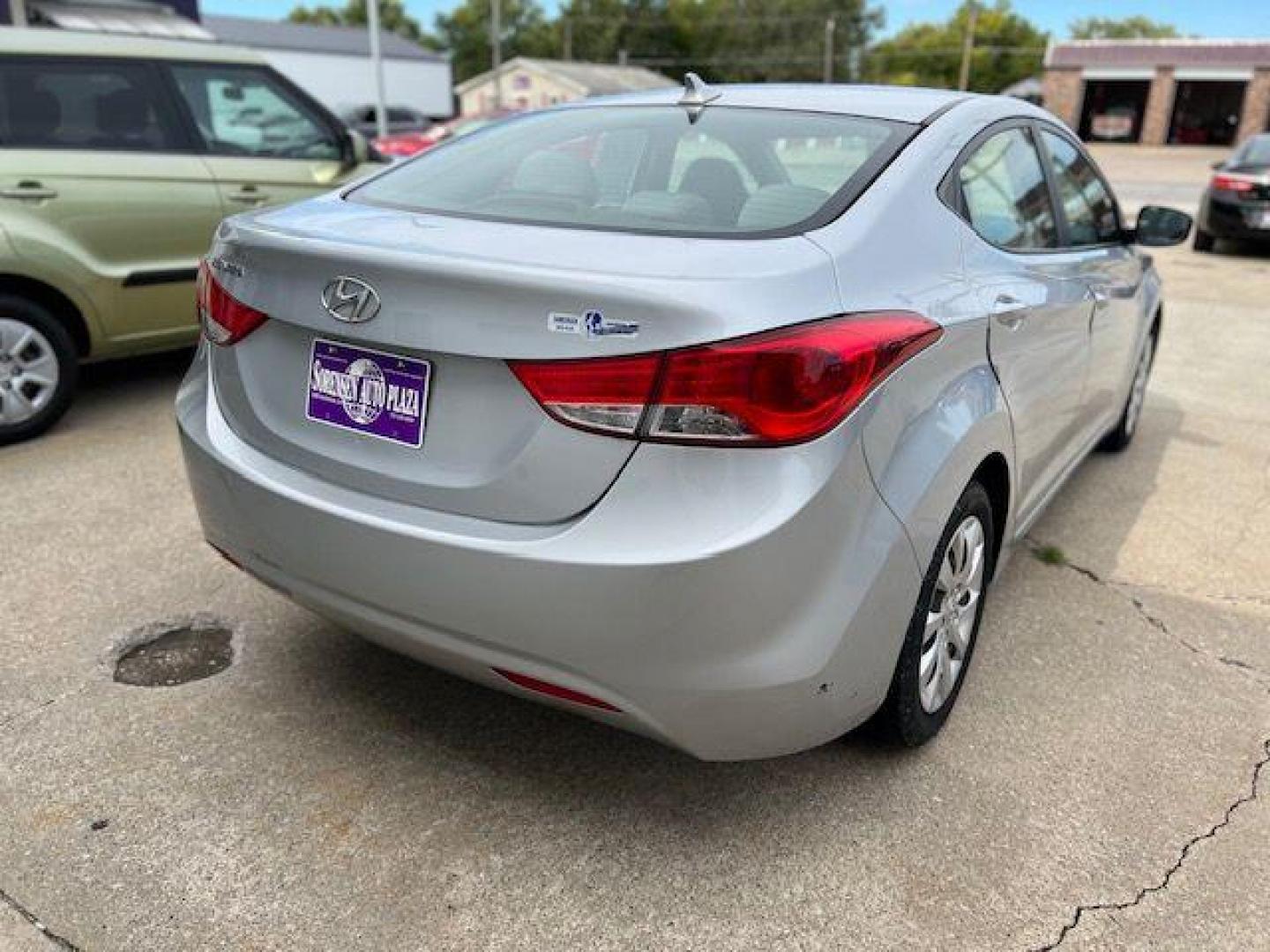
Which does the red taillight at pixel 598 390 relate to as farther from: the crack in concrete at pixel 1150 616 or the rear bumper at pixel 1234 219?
the rear bumper at pixel 1234 219

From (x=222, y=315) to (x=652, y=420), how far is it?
1178mm

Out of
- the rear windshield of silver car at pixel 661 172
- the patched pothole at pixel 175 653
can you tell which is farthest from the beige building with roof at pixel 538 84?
the patched pothole at pixel 175 653

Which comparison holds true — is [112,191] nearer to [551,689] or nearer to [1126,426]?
[551,689]

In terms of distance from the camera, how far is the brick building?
48250 millimetres

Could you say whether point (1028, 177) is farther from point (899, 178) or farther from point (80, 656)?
point (80, 656)

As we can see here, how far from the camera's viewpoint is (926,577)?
2.28 meters

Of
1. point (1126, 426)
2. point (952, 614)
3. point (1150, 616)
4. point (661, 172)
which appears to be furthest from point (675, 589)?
point (1126, 426)

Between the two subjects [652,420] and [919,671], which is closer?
[652,420]

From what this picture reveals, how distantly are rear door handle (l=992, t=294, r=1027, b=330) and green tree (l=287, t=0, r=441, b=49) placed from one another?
314 ft

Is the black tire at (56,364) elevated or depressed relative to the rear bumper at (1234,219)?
elevated

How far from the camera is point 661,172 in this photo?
8.82ft

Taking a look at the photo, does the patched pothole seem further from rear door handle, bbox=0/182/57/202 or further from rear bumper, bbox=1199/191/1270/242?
rear bumper, bbox=1199/191/1270/242

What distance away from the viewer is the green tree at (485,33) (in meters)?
85.7

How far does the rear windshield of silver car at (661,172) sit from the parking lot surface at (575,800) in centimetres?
97
